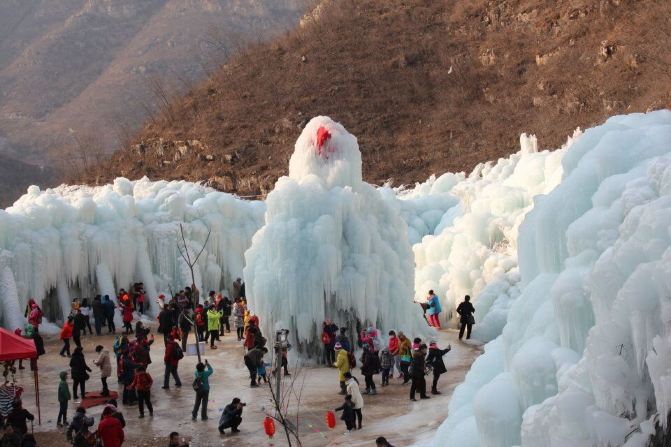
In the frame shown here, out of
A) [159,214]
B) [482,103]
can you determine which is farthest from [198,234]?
[482,103]

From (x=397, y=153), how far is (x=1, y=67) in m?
109

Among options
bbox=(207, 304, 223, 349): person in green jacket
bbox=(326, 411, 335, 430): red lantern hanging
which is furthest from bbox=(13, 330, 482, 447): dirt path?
bbox=(207, 304, 223, 349): person in green jacket

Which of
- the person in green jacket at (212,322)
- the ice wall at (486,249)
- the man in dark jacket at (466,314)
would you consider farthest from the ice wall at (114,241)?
the man in dark jacket at (466,314)

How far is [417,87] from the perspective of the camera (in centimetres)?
7219

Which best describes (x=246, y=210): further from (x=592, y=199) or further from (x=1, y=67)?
(x=1, y=67)

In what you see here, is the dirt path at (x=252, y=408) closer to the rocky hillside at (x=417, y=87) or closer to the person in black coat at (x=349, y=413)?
the person in black coat at (x=349, y=413)

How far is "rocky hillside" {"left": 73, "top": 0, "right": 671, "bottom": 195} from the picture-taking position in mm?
60031

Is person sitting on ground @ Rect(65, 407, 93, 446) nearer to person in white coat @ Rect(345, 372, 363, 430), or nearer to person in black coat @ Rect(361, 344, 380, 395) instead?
person in white coat @ Rect(345, 372, 363, 430)

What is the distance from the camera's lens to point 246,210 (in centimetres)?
3306

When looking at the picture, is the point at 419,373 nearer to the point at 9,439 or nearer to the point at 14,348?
the point at 14,348

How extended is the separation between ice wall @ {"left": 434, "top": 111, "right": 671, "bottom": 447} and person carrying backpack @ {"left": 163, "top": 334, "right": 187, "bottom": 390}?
29.3ft

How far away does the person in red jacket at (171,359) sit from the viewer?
60.2 feet

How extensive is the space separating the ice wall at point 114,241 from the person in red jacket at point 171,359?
8.42 metres

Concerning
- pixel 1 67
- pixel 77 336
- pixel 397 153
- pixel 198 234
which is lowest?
pixel 77 336
